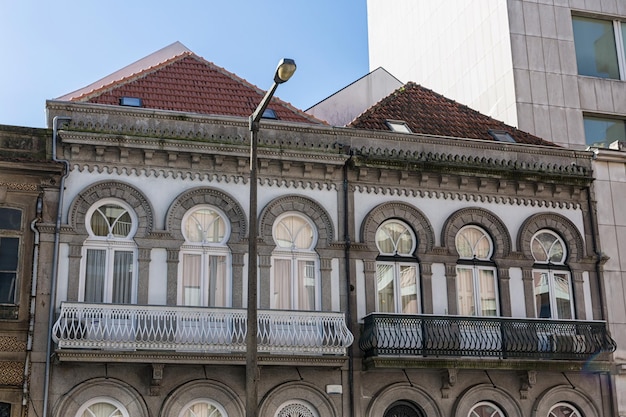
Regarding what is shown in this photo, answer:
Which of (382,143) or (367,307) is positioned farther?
(382,143)

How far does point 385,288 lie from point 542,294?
15.5 feet

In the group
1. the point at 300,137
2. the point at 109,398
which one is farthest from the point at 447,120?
the point at 109,398

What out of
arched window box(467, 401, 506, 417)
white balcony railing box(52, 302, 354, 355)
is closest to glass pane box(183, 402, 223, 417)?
white balcony railing box(52, 302, 354, 355)

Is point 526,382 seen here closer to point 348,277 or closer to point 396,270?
point 396,270

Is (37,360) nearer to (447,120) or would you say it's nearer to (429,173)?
(429,173)

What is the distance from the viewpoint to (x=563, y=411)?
23219 mm

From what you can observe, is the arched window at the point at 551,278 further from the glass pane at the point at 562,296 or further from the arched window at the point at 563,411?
the arched window at the point at 563,411

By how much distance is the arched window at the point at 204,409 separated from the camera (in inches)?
796

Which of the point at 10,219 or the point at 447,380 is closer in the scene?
the point at 10,219

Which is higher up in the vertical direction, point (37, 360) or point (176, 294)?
point (176, 294)

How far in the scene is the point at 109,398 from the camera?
19609 millimetres

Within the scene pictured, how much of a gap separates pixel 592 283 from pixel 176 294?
11.9 m

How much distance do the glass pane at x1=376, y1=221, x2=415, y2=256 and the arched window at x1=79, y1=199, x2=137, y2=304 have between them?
6.52m

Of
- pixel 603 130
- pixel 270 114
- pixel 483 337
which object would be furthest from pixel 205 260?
pixel 603 130
